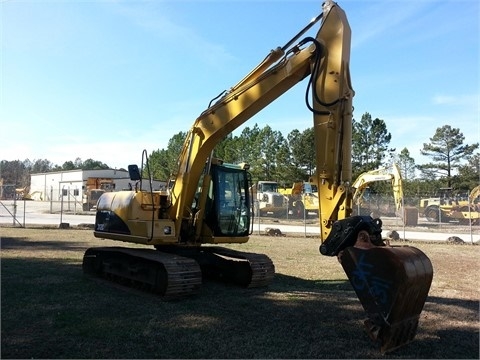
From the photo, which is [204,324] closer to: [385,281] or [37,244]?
[385,281]

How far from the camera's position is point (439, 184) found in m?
58.0

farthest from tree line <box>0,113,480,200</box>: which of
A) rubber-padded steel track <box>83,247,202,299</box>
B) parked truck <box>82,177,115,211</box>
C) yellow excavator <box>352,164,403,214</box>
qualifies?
rubber-padded steel track <box>83,247,202,299</box>

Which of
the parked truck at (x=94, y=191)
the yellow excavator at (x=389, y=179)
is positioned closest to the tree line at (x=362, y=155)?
the parked truck at (x=94, y=191)

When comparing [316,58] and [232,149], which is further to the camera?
[232,149]

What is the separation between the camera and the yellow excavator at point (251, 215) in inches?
216

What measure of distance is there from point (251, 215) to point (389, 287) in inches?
189

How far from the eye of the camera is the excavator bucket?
5309 millimetres

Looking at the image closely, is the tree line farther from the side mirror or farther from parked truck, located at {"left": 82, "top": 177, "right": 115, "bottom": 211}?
the side mirror

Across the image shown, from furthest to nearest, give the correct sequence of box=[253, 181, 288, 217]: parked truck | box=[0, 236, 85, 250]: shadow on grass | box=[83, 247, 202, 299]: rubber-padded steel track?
box=[253, 181, 288, 217]: parked truck
box=[0, 236, 85, 250]: shadow on grass
box=[83, 247, 202, 299]: rubber-padded steel track

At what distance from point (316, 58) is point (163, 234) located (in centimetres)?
425

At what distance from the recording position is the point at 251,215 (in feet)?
32.3

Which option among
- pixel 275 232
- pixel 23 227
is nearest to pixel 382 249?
pixel 275 232

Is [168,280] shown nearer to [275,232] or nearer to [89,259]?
[89,259]

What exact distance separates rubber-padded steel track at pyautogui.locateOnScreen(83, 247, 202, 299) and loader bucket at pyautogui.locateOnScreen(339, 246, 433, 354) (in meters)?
3.31
